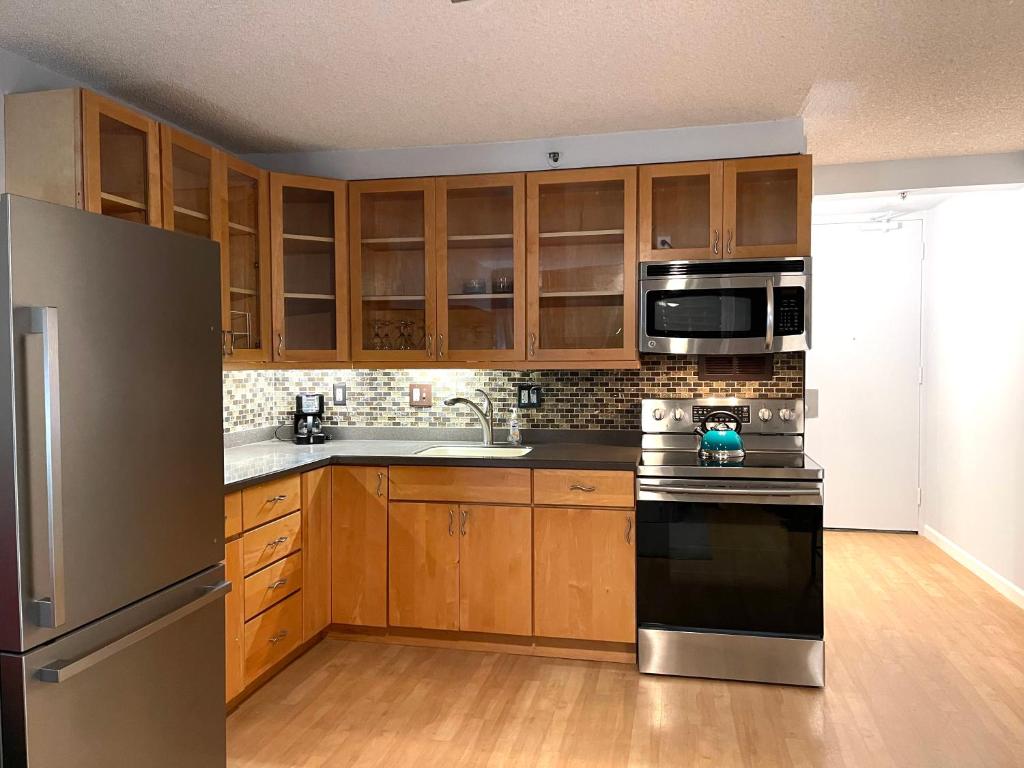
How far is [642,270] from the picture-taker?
3414mm

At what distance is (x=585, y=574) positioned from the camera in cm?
322

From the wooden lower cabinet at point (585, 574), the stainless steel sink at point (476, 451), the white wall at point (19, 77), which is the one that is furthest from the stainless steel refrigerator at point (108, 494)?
the stainless steel sink at point (476, 451)

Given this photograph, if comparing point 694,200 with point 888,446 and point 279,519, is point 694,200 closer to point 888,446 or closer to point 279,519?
point 279,519

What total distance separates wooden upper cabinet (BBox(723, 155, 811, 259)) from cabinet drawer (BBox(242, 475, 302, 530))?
2104mm

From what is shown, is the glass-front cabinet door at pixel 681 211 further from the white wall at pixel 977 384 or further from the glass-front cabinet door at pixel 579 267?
the white wall at pixel 977 384

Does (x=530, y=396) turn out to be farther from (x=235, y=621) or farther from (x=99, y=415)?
(x=99, y=415)

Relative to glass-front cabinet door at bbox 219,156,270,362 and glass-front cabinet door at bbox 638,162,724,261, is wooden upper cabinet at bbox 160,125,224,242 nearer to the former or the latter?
glass-front cabinet door at bbox 219,156,270,362

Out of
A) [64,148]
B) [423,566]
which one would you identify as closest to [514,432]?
[423,566]

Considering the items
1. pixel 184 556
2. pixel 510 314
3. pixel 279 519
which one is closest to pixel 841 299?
pixel 510 314

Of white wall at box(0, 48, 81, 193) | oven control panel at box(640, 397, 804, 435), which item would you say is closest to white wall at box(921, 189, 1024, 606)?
oven control panel at box(640, 397, 804, 435)

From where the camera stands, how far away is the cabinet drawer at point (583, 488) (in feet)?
10.4

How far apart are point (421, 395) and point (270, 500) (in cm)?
119

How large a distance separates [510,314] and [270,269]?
111cm

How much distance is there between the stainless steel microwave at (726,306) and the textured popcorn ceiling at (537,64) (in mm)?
659
